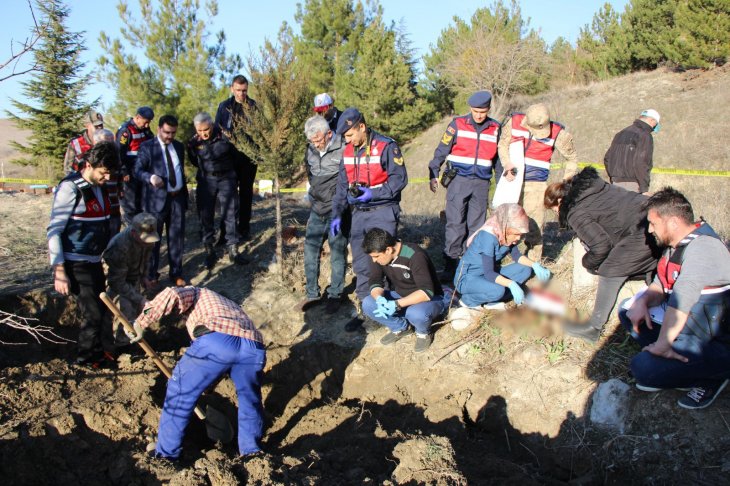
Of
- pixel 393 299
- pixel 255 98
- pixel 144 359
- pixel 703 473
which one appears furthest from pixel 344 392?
pixel 255 98

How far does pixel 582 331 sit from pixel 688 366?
117cm

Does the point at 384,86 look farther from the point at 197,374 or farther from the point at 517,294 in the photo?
the point at 197,374

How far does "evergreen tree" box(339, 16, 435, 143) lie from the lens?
24688 millimetres

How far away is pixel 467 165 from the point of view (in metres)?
5.73

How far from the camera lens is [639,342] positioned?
163 inches

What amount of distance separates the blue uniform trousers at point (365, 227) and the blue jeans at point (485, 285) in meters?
0.89

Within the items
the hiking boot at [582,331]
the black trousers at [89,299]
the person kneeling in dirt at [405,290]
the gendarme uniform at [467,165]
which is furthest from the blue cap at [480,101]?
the black trousers at [89,299]

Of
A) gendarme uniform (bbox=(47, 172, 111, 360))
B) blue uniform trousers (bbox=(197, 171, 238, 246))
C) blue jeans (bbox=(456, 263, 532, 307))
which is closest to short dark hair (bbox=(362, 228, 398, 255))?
blue jeans (bbox=(456, 263, 532, 307))

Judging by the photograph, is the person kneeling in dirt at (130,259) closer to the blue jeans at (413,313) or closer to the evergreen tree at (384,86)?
the blue jeans at (413,313)

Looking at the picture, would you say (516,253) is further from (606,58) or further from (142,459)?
(606,58)

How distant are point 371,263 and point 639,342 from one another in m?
2.38

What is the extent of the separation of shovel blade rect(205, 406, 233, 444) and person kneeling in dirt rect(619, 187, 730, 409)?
3.24 metres

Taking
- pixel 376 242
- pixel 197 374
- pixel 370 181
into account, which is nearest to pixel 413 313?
pixel 376 242

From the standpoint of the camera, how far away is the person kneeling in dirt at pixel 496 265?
4.72 metres
